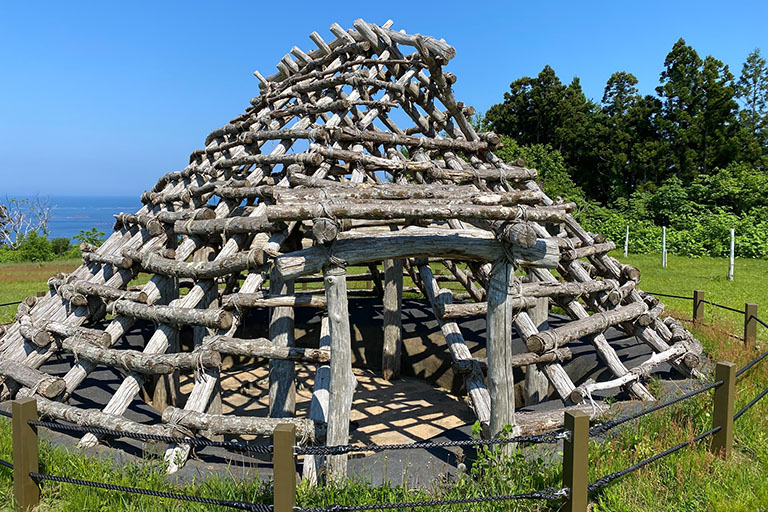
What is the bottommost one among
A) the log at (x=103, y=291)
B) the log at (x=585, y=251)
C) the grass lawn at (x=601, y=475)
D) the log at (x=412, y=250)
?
the grass lawn at (x=601, y=475)

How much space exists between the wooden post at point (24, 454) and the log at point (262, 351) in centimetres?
176

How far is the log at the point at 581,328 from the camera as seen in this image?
20.6ft

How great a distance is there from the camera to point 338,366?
4.84 metres

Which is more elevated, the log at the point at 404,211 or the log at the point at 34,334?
the log at the point at 404,211

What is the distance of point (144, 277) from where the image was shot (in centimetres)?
2072

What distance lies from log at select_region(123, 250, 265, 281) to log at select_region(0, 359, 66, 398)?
5.55 feet

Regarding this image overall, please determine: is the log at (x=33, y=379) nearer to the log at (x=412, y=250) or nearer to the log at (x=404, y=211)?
the log at (x=412, y=250)

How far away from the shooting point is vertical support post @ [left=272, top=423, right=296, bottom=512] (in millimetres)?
3596

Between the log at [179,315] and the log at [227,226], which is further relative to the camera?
the log at [227,226]

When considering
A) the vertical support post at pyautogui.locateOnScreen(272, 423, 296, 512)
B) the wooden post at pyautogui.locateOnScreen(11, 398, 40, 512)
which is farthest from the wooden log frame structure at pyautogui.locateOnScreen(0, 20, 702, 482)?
the vertical support post at pyautogui.locateOnScreen(272, 423, 296, 512)

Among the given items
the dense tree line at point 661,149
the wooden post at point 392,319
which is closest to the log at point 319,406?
the wooden post at point 392,319

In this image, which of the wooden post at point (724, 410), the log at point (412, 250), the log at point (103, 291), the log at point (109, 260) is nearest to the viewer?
the log at point (412, 250)

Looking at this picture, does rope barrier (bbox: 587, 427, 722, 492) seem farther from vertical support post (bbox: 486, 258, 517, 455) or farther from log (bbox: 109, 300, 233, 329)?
log (bbox: 109, 300, 233, 329)

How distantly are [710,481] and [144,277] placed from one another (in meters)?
20.0
